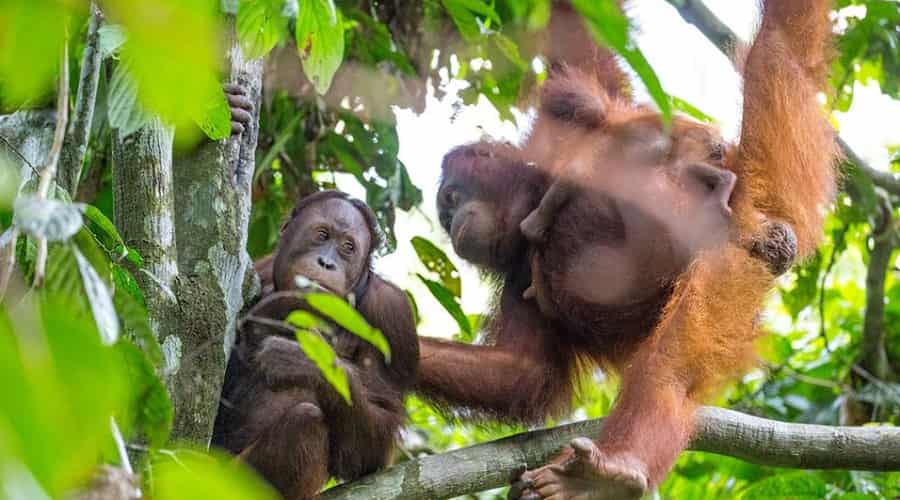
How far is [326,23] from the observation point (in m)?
2.54

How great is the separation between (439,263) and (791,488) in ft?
5.87

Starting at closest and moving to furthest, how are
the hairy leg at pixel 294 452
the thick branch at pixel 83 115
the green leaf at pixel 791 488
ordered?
1. the thick branch at pixel 83 115
2. the hairy leg at pixel 294 452
3. the green leaf at pixel 791 488

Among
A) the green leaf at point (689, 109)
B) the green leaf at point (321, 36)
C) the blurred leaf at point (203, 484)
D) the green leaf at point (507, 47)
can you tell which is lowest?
the blurred leaf at point (203, 484)

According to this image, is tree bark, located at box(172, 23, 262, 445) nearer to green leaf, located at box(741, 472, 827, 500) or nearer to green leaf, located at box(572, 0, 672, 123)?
green leaf, located at box(572, 0, 672, 123)

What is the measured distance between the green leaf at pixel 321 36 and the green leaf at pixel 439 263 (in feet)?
6.62

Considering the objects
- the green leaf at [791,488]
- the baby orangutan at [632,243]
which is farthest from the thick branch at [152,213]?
the green leaf at [791,488]

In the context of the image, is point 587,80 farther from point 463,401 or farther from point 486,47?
point 463,401

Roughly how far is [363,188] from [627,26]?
418 cm

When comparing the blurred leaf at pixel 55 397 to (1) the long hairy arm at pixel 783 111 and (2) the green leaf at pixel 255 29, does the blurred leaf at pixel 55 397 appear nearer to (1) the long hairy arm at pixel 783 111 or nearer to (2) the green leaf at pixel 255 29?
(2) the green leaf at pixel 255 29

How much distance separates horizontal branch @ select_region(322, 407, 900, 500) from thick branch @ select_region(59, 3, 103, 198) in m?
1.21

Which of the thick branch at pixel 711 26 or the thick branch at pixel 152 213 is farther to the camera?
the thick branch at pixel 711 26

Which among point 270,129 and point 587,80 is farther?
point 270,129

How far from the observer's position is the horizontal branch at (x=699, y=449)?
338 centimetres

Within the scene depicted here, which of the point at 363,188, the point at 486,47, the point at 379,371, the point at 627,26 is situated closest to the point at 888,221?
the point at 486,47
